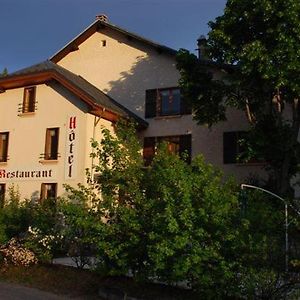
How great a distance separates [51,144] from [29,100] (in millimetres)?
2826

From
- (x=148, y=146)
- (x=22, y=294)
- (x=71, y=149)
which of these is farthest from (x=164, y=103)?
(x=22, y=294)

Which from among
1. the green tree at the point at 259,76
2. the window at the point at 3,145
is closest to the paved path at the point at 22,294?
the green tree at the point at 259,76

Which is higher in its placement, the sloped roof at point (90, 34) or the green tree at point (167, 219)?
the sloped roof at point (90, 34)

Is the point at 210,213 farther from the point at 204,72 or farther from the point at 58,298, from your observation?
the point at 204,72

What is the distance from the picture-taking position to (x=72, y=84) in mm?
23500

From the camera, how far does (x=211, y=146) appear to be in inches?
949

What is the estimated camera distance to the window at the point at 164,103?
2516 centimetres

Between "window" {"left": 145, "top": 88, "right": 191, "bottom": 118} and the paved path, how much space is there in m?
13.1

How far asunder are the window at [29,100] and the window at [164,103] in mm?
5517

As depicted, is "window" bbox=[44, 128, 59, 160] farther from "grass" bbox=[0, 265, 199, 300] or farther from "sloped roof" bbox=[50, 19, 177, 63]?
"grass" bbox=[0, 265, 199, 300]

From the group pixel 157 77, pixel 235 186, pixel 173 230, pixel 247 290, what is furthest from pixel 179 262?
pixel 157 77

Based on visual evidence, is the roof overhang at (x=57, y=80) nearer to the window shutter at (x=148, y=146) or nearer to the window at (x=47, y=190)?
the window shutter at (x=148, y=146)

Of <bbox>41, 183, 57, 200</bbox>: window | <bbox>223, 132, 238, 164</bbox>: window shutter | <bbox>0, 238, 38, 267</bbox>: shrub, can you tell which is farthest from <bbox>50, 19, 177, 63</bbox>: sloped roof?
<bbox>0, 238, 38, 267</bbox>: shrub

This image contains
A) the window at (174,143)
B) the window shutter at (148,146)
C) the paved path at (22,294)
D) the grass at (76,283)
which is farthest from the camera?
the window shutter at (148,146)
